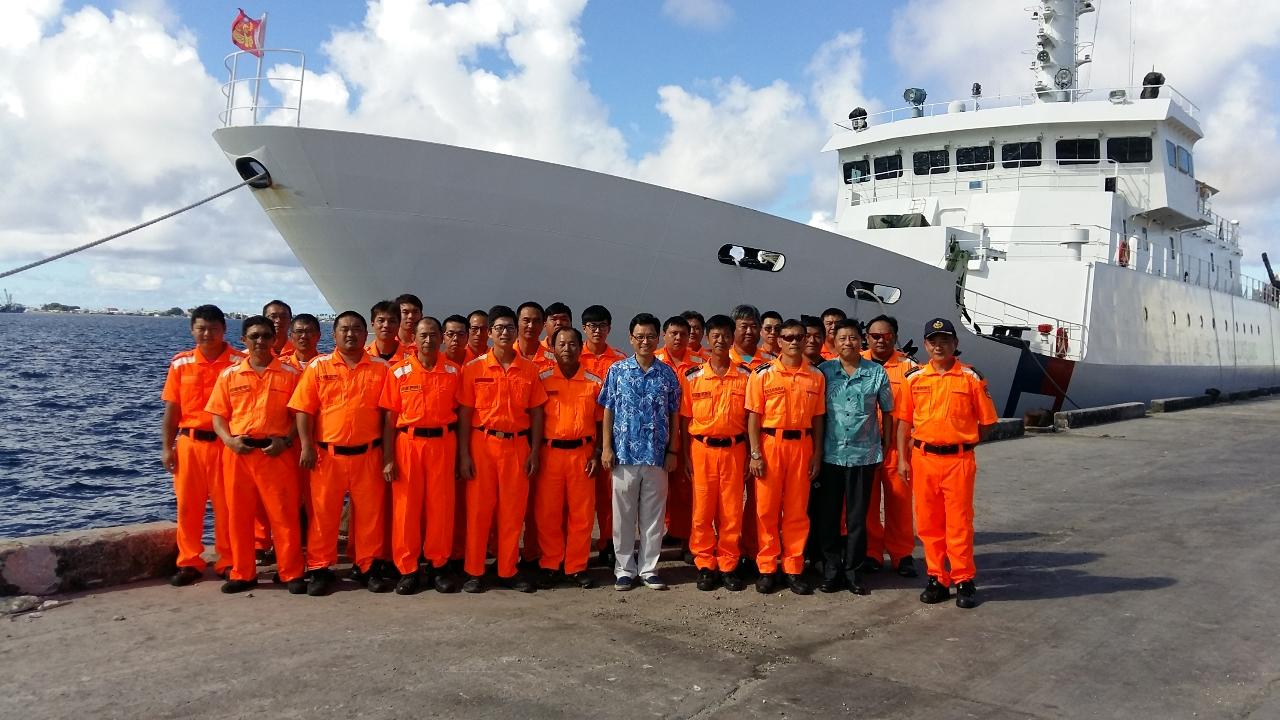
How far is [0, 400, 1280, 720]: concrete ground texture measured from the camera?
2.71 m

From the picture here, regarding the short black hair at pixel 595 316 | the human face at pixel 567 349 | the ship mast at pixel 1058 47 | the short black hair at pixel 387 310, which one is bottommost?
the human face at pixel 567 349

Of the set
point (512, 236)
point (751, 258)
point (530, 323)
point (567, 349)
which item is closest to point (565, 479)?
point (567, 349)

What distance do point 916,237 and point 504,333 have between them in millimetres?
8517

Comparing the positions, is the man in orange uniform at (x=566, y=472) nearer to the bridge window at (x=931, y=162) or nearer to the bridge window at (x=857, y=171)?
the bridge window at (x=931, y=162)

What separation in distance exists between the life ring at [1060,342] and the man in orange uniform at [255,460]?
10.6m

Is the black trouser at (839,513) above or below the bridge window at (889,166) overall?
below

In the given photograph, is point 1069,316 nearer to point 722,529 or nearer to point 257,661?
point 722,529

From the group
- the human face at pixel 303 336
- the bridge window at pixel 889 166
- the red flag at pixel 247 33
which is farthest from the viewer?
the bridge window at pixel 889 166

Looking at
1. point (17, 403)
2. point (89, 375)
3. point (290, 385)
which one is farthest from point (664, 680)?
point (89, 375)

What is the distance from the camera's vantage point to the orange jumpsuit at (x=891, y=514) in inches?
173

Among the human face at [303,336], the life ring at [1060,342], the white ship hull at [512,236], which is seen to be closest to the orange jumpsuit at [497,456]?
the human face at [303,336]

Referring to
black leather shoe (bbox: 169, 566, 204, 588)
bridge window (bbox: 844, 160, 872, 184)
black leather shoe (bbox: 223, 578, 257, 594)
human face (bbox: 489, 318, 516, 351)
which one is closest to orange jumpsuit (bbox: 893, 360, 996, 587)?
human face (bbox: 489, 318, 516, 351)

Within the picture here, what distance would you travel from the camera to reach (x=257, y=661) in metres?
2.99

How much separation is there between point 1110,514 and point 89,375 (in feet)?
120
